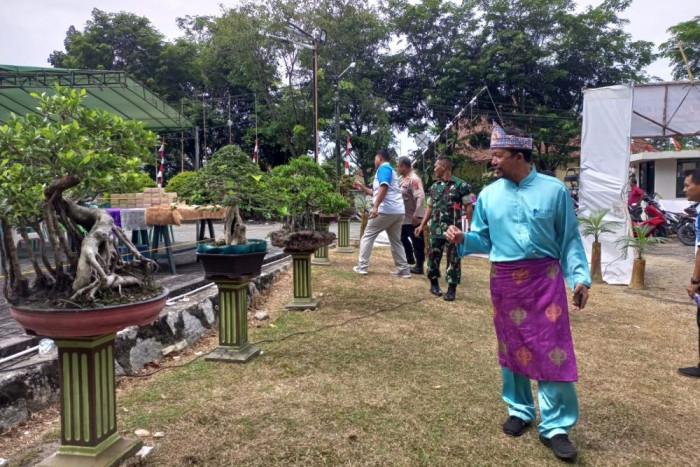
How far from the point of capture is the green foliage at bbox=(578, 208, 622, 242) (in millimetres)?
8266

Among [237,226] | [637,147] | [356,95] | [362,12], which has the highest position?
[362,12]

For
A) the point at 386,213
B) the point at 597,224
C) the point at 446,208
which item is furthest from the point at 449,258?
the point at 597,224

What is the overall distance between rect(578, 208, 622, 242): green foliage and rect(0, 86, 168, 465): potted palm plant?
7.40m

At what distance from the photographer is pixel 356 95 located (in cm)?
2558

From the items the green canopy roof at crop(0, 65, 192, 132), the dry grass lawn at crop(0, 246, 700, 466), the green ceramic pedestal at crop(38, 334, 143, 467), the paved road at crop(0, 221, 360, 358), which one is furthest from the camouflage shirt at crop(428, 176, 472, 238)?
the green canopy roof at crop(0, 65, 192, 132)

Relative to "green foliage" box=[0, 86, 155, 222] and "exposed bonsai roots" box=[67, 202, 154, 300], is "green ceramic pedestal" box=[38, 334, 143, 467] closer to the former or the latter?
"exposed bonsai roots" box=[67, 202, 154, 300]

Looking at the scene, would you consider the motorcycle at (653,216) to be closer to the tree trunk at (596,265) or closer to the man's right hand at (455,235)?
the tree trunk at (596,265)

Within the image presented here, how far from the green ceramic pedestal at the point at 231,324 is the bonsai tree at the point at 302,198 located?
147 cm

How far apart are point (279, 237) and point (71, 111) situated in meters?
3.29

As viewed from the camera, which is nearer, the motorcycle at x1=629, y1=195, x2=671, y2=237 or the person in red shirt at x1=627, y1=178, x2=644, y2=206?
the motorcycle at x1=629, y1=195, x2=671, y2=237

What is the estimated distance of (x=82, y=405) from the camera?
2461mm

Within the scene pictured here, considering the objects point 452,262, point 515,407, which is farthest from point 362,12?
point 515,407

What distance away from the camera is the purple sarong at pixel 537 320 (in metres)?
2.80

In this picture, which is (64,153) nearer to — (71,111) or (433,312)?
→ (71,111)
